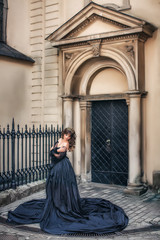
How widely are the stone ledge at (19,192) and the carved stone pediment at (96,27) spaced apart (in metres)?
4.45

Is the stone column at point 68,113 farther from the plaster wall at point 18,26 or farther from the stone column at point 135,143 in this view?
the plaster wall at point 18,26

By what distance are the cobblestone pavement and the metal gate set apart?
78 centimetres

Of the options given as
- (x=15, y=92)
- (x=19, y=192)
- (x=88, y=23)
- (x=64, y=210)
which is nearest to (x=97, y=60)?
(x=88, y=23)

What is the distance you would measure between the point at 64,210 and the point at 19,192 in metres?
2.10

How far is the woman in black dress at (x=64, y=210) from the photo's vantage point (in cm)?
572

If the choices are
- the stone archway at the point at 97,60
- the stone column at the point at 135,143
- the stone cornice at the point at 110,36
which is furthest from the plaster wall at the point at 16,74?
the stone column at the point at 135,143

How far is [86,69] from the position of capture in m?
9.99

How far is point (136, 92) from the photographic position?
8.41 meters

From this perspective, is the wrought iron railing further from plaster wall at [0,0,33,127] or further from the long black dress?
→ the long black dress

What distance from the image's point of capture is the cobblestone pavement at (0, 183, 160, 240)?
5.38 m

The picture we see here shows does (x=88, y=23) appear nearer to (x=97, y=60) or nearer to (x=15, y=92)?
(x=97, y=60)

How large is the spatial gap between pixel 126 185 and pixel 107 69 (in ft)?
12.1

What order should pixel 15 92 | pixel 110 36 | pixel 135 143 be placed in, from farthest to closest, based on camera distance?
pixel 15 92, pixel 110 36, pixel 135 143

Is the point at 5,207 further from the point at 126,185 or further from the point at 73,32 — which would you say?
the point at 73,32
